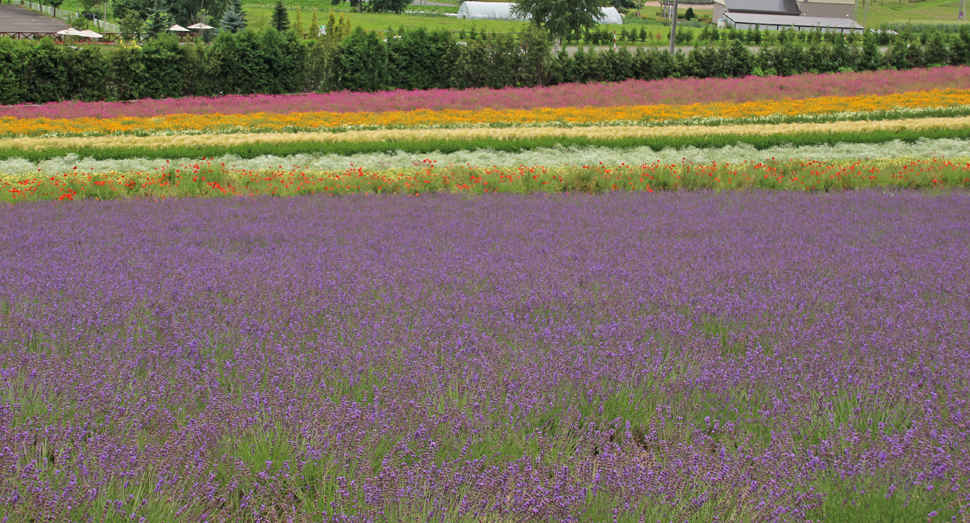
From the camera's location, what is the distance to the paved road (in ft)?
182

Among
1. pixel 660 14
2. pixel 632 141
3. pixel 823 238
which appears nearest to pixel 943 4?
pixel 660 14

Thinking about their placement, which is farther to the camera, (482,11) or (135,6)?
(482,11)

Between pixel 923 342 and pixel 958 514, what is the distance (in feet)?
5.21

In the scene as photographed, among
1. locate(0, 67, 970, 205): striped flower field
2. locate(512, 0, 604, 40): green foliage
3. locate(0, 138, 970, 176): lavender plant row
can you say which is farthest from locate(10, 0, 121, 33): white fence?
locate(0, 138, 970, 176): lavender plant row

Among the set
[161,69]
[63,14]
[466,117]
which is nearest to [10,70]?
[161,69]

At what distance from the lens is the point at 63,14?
72.8 meters

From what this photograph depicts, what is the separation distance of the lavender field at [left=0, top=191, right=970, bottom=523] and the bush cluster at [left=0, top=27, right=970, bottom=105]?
82.1 ft

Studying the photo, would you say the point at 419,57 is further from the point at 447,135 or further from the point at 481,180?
the point at 481,180

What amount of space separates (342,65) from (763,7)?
2507 inches

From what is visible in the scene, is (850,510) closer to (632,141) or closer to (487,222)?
(487,222)

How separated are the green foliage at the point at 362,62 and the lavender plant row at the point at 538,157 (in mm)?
15781

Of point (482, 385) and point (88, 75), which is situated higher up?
point (88, 75)

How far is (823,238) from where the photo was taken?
7.05 m

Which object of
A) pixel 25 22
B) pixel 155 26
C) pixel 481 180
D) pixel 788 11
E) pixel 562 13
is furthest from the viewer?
pixel 788 11
